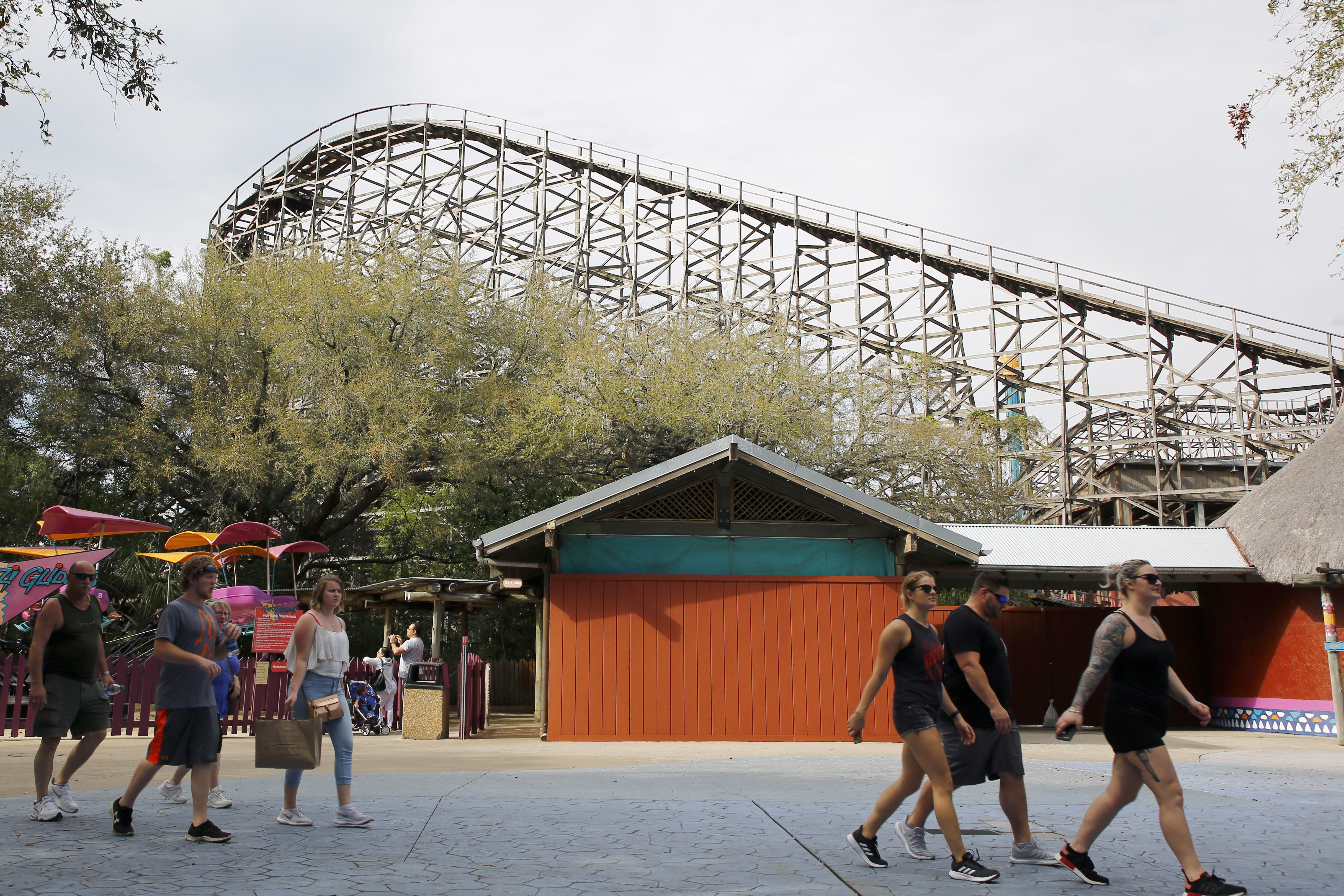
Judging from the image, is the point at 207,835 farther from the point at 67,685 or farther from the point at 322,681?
the point at 67,685

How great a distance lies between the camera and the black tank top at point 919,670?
4.89 meters

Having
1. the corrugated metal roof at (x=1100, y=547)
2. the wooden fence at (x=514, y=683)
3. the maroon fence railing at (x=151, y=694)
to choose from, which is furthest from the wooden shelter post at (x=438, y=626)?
the corrugated metal roof at (x=1100, y=547)

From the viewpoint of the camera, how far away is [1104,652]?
4.62 metres

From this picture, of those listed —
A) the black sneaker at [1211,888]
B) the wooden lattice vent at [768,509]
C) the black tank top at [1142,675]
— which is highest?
the wooden lattice vent at [768,509]

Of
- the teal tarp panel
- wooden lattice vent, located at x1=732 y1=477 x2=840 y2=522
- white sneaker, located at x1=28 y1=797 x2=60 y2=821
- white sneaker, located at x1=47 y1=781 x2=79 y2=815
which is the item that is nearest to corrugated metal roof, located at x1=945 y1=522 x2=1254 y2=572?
the teal tarp panel

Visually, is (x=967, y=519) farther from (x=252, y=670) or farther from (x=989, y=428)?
(x=252, y=670)

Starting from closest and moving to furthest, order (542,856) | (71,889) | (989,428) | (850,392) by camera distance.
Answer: (71,889), (542,856), (850,392), (989,428)

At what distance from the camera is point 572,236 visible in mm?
28594

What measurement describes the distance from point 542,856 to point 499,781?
3.19 metres

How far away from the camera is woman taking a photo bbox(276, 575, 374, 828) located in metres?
5.78

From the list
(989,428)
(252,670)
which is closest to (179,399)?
(252,670)

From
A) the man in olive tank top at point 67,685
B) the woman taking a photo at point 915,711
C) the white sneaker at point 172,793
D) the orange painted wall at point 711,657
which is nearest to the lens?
the woman taking a photo at point 915,711

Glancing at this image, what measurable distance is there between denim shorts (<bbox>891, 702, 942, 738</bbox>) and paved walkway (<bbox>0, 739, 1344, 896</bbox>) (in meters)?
0.65

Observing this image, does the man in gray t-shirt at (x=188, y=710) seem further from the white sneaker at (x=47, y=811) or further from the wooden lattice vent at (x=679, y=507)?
the wooden lattice vent at (x=679, y=507)
